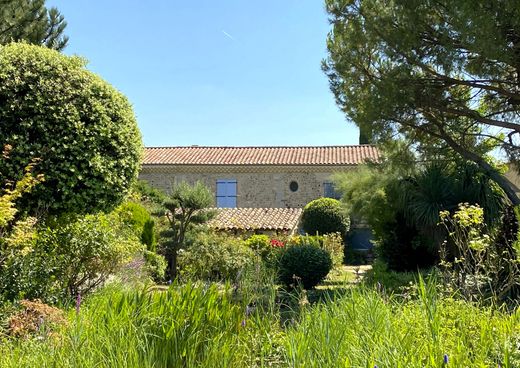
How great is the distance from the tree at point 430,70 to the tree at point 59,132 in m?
5.35

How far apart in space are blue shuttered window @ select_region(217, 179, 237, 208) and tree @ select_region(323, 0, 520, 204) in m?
15.6

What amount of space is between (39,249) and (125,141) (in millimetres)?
1717

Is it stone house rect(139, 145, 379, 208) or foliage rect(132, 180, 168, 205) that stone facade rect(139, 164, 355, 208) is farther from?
foliage rect(132, 180, 168, 205)

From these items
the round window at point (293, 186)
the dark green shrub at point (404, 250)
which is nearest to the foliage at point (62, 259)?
the dark green shrub at point (404, 250)

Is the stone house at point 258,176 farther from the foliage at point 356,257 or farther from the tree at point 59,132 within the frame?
the tree at point 59,132

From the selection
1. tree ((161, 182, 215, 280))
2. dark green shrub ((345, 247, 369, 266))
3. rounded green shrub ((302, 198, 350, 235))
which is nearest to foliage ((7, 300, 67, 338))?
tree ((161, 182, 215, 280))

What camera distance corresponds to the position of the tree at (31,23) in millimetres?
13523

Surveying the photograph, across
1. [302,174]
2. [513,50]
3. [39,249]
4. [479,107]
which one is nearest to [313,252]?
[479,107]

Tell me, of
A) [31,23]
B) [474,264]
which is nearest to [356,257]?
[31,23]

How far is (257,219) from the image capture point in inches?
894

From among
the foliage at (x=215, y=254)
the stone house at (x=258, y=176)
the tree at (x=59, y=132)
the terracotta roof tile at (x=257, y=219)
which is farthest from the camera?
the stone house at (x=258, y=176)

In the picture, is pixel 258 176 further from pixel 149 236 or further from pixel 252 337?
pixel 252 337

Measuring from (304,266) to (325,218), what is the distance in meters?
11.2

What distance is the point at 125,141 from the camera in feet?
21.8
